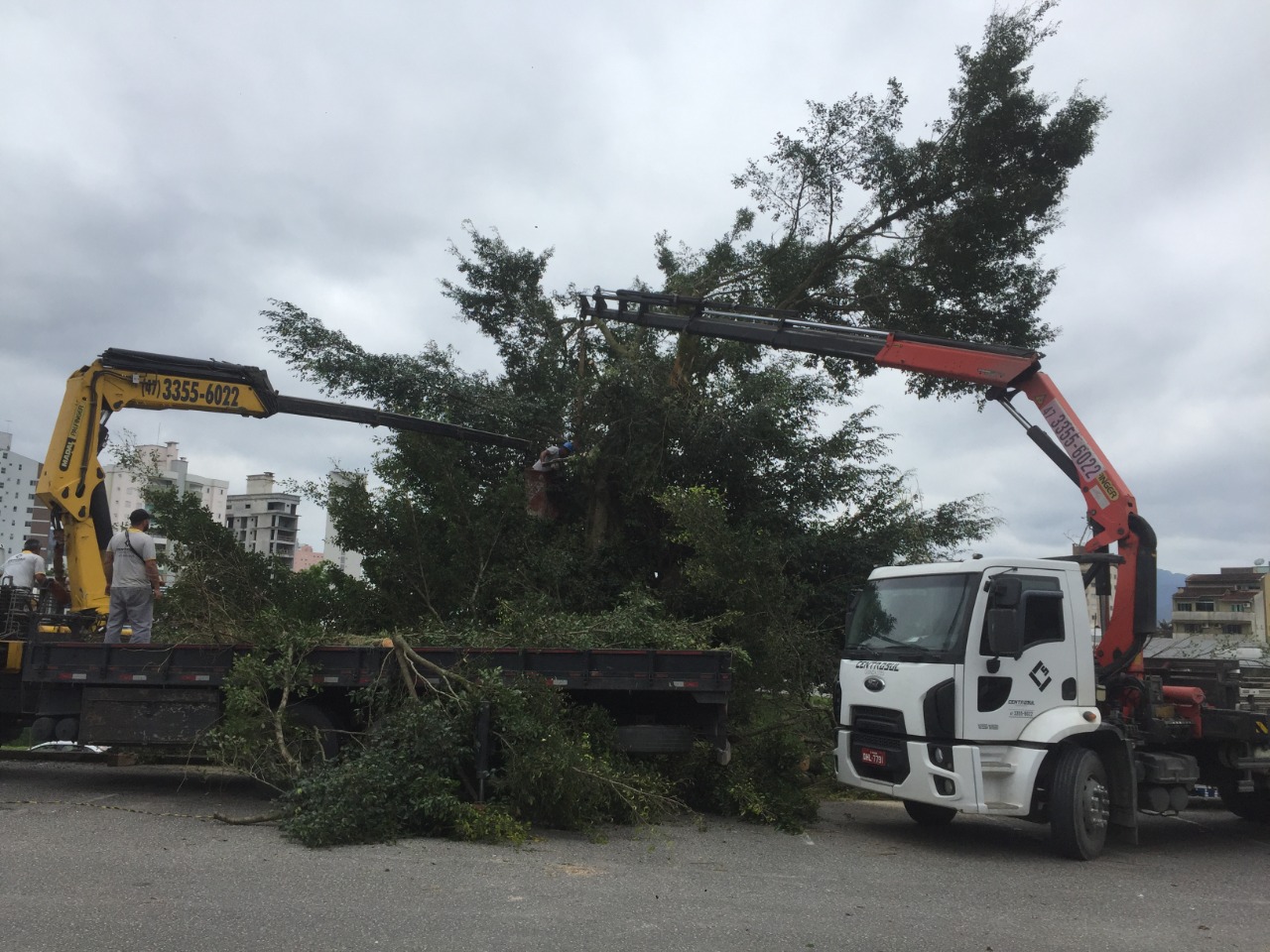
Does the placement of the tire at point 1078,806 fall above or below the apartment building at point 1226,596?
below

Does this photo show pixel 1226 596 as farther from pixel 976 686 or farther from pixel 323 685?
pixel 323 685

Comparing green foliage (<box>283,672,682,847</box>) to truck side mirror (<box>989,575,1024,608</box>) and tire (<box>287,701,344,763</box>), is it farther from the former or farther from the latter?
truck side mirror (<box>989,575,1024,608</box>)

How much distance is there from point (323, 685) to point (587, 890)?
140 inches

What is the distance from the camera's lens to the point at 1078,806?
8.39 m

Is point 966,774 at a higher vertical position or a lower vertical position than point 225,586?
lower

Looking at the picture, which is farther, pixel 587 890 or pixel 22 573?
pixel 22 573

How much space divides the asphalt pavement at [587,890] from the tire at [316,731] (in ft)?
2.46

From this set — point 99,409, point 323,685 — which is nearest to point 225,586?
point 99,409

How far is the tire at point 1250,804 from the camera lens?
1062 cm

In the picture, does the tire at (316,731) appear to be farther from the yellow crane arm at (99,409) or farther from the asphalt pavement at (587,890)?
the yellow crane arm at (99,409)

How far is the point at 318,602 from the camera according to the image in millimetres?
12398

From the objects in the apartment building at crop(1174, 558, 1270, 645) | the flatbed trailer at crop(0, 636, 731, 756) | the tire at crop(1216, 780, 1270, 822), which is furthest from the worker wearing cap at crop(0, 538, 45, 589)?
the apartment building at crop(1174, 558, 1270, 645)

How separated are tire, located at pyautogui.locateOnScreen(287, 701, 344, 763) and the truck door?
5347mm

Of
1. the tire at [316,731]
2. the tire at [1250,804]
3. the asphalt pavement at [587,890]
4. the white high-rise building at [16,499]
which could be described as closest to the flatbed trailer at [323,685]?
the tire at [316,731]
